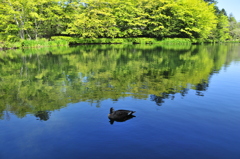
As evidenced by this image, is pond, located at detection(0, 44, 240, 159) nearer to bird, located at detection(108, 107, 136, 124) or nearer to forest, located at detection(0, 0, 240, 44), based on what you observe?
bird, located at detection(108, 107, 136, 124)

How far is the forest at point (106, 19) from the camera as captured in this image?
47750 millimetres

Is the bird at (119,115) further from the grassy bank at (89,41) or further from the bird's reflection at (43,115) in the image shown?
the grassy bank at (89,41)

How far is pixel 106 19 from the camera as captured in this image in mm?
57438

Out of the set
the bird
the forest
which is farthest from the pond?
the forest

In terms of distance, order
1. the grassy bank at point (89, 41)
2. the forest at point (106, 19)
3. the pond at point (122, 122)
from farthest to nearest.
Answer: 1. the forest at point (106, 19)
2. the grassy bank at point (89, 41)
3. the pond at point (122, 122)

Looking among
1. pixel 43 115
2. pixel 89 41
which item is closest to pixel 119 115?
pixel 43 115

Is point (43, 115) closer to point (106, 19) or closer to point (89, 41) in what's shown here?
point (89, 41)

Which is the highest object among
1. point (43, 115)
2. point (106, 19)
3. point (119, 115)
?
point (106, 19)

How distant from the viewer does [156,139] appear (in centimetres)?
638

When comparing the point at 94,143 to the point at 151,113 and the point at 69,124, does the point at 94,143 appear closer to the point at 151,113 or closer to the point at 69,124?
the point at 69,124

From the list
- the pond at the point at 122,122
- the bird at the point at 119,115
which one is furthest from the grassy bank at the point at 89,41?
the bird at the point at 119,115

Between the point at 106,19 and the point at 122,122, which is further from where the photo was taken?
the point at 106,19

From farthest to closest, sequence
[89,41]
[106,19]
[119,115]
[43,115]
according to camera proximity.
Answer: [89,41], [106,19], [43,115], [119,115]

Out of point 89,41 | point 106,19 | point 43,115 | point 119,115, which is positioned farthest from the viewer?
point 89,41
